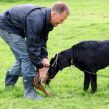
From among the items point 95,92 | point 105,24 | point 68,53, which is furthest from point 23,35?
point 105,24

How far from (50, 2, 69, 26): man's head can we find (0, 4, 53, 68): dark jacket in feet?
0.42

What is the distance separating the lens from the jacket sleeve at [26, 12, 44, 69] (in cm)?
752

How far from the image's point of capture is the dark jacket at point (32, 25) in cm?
755

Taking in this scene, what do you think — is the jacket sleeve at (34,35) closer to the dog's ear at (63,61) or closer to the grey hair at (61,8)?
the grey hair at (61,8)

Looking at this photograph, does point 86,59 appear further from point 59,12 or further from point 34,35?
point 59,12

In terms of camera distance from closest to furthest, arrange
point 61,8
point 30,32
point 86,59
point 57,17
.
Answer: point 61,8 < point 57,17 < point 30,32 < point 86,59

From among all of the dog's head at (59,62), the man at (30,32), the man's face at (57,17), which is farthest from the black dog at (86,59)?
the man's face at (57,17)

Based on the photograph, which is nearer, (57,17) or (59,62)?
(57,17)

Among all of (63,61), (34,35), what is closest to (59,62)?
(63,61)

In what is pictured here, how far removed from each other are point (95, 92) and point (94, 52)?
34.6 inches

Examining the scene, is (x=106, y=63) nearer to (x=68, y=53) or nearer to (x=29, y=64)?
(x=68, y=53)

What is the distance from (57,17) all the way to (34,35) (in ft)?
1.75

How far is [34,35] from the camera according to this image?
7.55 m

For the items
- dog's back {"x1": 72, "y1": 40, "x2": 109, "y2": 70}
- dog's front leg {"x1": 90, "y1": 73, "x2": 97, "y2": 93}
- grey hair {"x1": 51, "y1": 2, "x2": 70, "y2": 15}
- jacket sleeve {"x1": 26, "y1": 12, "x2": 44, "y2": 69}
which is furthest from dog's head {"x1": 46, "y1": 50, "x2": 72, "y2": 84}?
grey hair {"x1": 51, "y1": 2, "x2": 70, "y2": 15}
